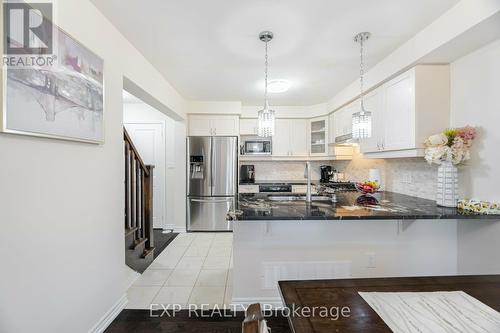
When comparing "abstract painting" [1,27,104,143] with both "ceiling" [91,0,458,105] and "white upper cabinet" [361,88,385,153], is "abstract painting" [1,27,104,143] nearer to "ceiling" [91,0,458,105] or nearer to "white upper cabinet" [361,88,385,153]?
"ceiling" [91,0,458,105]

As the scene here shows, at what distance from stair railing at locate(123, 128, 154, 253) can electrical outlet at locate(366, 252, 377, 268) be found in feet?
7.92

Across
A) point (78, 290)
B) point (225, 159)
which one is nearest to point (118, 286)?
point (78, 290)

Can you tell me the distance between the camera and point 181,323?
6.45 ft

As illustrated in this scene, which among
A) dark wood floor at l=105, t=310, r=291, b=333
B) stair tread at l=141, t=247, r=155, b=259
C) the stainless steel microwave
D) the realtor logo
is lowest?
dark wood floor at l=105, t=310, r=291, b=333

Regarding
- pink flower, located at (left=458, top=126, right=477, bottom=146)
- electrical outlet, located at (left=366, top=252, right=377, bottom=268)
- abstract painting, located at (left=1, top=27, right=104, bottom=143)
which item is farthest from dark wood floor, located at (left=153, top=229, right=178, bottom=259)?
pink flower, located at (left=458, top=126, right=477, bottom=146)

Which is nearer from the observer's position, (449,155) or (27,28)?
(27,28)

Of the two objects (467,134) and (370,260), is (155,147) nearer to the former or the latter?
(370,260)

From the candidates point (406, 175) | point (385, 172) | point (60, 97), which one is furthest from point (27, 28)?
point (385, 172)

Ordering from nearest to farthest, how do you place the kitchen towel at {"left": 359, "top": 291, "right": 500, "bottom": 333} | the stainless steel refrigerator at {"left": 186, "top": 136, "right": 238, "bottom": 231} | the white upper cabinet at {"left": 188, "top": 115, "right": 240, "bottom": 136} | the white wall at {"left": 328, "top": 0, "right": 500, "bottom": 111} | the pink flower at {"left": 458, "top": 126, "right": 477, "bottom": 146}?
1. the kitchen towel at {"left": 359, "top": 291, "right": 500, "bottom": 333}
2. the white wall at {"left": 328, "top": 0, "right": 500, "bottom": 111}
3. the pink flower at {"left": 458, "top": 126, "right": 477, "bottom": 146}
4. the stainless steel refrigerator at {"left": 186, "top": 136, "right": 238, "bottom": 231}
5. the white upper cabinet at {"left": 188, "top": 115, "right": 240, "bottom": 136}

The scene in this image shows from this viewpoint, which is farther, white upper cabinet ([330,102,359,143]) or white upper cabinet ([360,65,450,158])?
white upper cabinet ([330,102,359,143])

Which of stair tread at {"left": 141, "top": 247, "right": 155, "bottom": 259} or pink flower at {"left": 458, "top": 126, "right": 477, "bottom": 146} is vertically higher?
pink flower at {"left": 458, "top": 126, "right": 477, "bottom": 146}

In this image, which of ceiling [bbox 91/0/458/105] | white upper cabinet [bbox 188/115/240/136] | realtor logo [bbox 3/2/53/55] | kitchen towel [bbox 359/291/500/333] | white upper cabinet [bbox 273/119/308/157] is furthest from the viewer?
white upper cabinet [bbox 273/119/308/157]

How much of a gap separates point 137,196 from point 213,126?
2.10 metres

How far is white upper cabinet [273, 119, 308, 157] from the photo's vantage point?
493 centimetres
